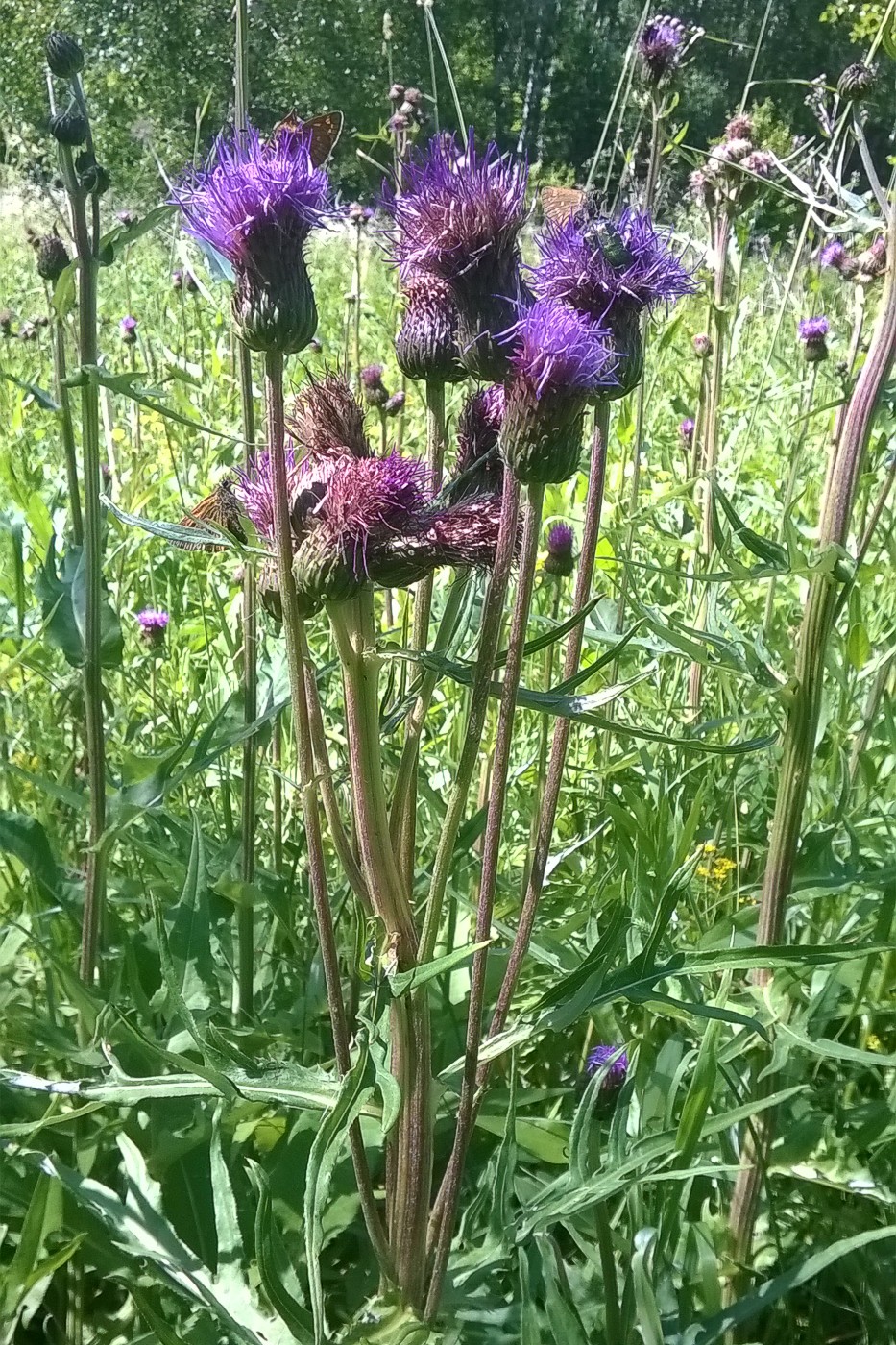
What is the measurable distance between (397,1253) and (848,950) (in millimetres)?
509

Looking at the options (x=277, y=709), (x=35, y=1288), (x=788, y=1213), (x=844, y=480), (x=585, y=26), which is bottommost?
(x=788, y=1213)

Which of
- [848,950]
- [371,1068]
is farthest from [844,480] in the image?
[371,1068]

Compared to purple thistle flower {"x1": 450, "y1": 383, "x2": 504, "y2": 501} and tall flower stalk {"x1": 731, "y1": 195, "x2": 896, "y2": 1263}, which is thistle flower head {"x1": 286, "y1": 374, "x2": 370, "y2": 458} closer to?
purple thistle flower {"x1": 450, "y1": 383, "x2": 504, "y2": 501}

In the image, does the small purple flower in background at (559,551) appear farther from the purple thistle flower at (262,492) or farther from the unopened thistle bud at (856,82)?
the unopened thistle bud at (856,82)

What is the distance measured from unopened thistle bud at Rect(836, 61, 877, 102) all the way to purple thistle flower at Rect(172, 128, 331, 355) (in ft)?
3.98

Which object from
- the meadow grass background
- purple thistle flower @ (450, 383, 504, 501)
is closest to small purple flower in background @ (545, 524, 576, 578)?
the meadow grass background

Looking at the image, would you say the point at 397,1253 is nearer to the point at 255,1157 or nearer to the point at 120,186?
the point at 255,1157

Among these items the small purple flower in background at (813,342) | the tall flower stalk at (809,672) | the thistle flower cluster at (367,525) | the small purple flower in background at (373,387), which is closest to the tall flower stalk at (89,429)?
the thistle flower cluster at (367,525)

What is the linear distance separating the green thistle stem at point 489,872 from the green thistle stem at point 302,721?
7 centimetres

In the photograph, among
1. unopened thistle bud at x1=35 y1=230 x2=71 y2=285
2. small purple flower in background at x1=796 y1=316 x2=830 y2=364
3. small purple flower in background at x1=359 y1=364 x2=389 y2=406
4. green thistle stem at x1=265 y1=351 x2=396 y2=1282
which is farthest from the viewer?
small purple flower in background at x1=796 y1=316 x2=830 y2=364

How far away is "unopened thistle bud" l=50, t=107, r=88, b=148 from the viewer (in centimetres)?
112

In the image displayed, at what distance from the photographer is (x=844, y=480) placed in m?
1.14

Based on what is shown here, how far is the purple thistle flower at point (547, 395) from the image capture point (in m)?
0.80

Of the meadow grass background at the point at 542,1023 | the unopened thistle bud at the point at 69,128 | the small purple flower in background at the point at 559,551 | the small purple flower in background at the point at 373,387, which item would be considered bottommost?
the meadow grass background at the point at 542,1023
